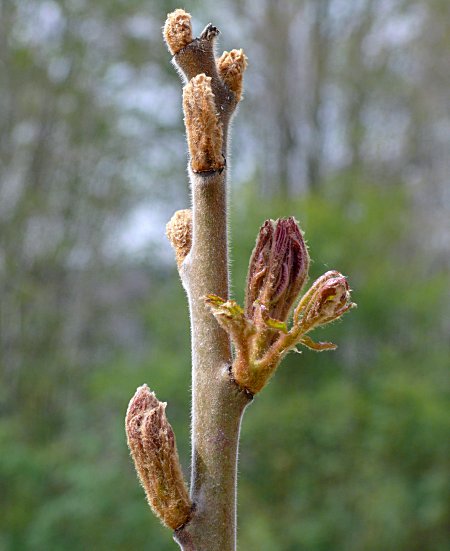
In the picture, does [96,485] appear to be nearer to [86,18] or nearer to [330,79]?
[86,18]

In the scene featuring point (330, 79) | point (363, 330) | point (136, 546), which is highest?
point (330, 79)

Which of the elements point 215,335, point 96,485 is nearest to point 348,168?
point 96,485

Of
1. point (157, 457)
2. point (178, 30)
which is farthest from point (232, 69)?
point (157, 457)

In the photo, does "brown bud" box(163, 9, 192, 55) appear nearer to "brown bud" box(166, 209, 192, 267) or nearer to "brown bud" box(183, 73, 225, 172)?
"brown bud" box(183, 73, 225, 172)

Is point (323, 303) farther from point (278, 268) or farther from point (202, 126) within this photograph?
point (202, 126)

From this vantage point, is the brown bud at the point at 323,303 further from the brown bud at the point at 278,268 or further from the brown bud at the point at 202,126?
the brown bud at the point at 202,126
